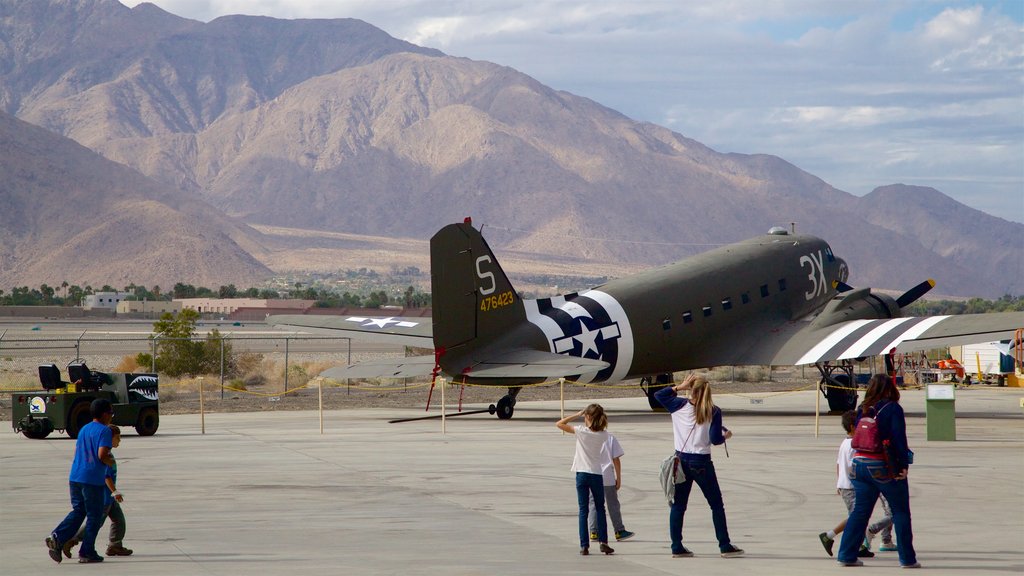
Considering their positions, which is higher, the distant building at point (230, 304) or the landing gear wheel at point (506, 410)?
the distant building at point (230, 304)

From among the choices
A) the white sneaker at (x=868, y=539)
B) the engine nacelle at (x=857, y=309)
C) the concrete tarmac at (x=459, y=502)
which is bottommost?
the concrete tarmac at (x=459, y=502)

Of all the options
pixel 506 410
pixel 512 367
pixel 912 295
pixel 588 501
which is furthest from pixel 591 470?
pixel 912 295

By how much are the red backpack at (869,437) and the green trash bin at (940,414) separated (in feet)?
50.3

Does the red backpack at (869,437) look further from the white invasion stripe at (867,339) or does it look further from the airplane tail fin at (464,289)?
the white invasion stripe at (867,339)

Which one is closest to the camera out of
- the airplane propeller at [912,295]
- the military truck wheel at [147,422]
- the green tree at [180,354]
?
the military truck wheel at [147,422]

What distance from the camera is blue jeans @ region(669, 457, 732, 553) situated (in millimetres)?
14094

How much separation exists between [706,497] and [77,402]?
1950 centimetres

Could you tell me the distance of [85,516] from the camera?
14180 millimetres

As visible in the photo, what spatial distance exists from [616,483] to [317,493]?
634 cm

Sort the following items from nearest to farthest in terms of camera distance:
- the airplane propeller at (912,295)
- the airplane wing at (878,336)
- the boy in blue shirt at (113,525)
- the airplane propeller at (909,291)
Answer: the boy in blue shirt at (113,525)
the airplane wing at (878,336)
the airplane propeller at (909,291)
the airplane propeller at (912,295)

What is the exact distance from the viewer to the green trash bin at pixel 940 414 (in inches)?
1103

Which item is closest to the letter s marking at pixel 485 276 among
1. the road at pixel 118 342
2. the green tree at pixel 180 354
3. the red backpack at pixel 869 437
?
the red backpack at pixel 869 437

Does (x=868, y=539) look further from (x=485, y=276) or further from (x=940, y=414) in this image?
(x=485, y=276)

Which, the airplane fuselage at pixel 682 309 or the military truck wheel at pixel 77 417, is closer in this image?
the military truck wheel at pixel 77 417
